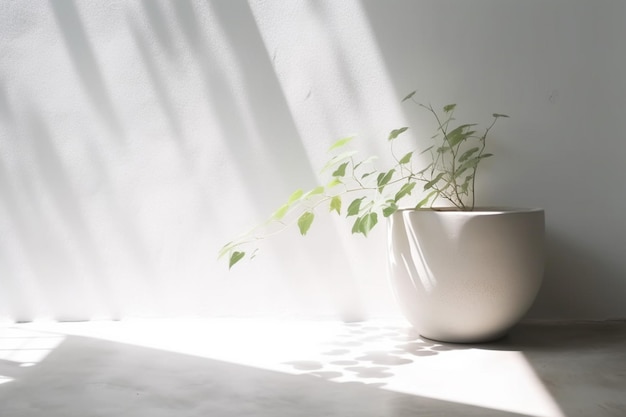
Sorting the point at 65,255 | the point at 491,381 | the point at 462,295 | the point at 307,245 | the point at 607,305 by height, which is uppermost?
the point at 65,255

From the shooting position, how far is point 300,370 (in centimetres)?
174

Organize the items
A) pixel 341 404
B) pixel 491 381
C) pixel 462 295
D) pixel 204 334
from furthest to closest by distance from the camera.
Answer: pixel 204 334 < pixel 462 295 < pixel 491 381 < pixel 341 404

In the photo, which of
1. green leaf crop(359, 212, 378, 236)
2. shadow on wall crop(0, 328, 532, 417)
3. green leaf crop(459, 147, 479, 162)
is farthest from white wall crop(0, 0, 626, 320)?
shadow on wall crop(0, 328, 532, 417)

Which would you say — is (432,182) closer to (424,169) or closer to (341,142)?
(424,169)

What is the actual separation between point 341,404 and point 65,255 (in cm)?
134

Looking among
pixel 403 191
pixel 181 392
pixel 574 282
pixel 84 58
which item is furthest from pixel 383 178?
pixel 84 58

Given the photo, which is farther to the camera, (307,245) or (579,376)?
(307,245)

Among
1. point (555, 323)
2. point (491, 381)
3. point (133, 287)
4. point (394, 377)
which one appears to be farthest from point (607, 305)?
point (133, 287)

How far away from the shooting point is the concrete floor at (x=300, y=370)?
57.2 inches

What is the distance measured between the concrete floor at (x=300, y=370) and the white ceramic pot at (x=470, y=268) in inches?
3.2

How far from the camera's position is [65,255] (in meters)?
2.37

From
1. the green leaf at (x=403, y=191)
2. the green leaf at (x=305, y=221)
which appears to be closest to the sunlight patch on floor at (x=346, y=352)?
the green leaf at (x=305, y=221)

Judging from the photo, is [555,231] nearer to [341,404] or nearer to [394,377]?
[394,377]

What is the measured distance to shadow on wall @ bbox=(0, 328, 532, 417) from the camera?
143 centimetres
